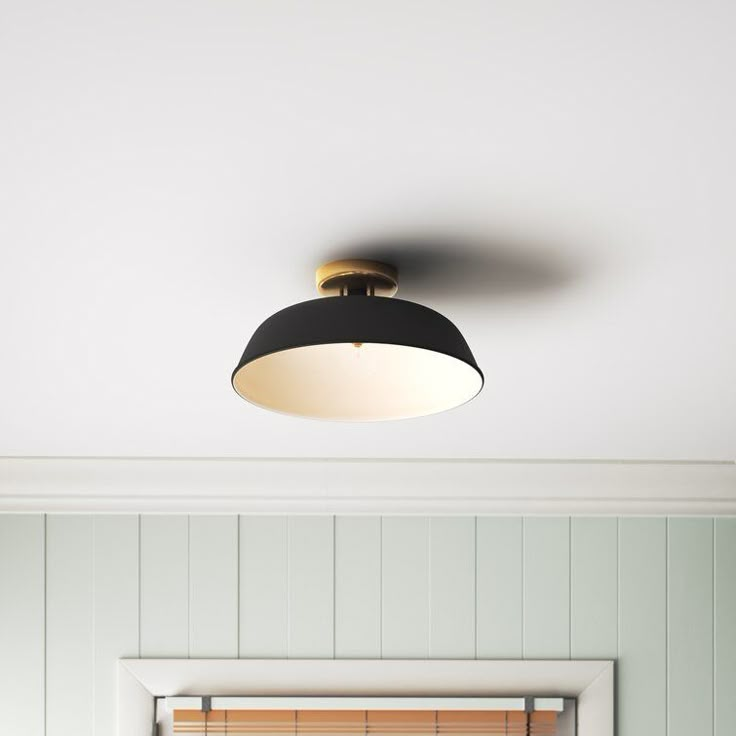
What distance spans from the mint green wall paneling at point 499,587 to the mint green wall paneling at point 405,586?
180 millimetres

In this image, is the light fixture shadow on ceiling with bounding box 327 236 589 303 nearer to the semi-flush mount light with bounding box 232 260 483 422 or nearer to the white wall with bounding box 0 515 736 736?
the semi-flush mount light with bounding box 232 260 483 422

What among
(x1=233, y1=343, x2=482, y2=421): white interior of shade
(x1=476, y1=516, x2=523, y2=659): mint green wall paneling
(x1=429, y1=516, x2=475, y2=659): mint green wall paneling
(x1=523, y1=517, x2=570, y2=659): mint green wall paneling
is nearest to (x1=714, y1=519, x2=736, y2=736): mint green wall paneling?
(x1=523, y1=517, x2=570, y2=659): mint green wall paneling

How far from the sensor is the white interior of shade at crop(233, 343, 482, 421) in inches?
50.3

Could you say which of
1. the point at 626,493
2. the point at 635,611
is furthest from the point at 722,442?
the point at 635,611

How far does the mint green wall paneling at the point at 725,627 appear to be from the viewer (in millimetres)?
2896

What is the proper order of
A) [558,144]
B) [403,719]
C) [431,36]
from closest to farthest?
[431,36]
[558,144]
[403,719]

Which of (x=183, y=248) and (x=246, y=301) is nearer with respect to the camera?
(x=183, y=248)

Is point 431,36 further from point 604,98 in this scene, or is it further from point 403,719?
point 403,719

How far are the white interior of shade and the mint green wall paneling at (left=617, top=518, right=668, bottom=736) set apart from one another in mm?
1856

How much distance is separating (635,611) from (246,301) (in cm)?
214

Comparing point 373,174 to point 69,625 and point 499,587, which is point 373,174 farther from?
point 69,625

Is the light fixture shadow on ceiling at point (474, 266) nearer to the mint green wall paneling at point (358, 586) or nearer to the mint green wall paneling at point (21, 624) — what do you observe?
the mint green wall paneling at point (358, 586)

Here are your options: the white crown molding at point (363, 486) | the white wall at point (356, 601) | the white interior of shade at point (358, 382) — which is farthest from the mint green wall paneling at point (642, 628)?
the white interior of shade at point (358, 382)

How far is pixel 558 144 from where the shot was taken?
0.85 m
